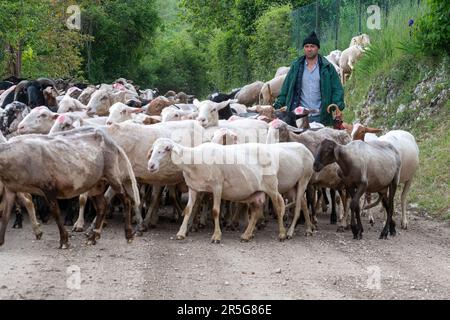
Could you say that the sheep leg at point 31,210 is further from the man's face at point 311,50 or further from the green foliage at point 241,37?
the green foliage at point 241,37

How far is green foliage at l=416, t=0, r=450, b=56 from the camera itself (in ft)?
57.9

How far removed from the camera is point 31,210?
10617 millimetres

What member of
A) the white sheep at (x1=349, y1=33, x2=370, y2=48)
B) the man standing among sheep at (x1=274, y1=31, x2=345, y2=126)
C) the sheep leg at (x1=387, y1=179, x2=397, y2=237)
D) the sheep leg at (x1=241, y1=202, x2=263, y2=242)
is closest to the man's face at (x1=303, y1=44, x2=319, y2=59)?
the man standing among sheep at (x1=274, y1=31, x2=345, y2=126)

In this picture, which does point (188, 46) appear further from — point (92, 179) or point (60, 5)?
point (92, 179)

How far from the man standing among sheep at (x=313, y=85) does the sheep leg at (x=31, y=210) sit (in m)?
4.53

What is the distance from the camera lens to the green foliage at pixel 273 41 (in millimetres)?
35125

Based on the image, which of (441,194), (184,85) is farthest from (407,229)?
(184,85)

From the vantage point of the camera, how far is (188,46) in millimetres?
62969

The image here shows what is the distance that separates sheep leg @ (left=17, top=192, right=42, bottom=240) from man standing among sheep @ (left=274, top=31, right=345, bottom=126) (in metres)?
4.53

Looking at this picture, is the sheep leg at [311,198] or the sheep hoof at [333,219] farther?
the sheep hoof at [333,219]

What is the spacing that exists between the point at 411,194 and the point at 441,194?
0.69 metres

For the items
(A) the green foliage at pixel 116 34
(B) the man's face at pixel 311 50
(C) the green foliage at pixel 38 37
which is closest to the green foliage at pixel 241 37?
→ (A) the green foliage at pixel 116 34

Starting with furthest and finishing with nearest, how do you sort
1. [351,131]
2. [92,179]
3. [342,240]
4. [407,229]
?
1. [351,131]
2. [407,229]
3. [342,240]
4. [92,179]
